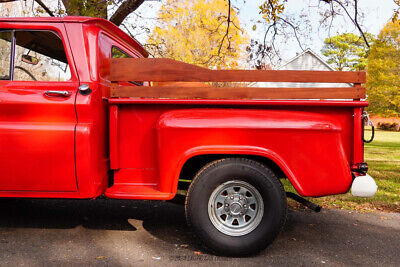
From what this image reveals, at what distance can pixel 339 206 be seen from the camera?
5.10 m

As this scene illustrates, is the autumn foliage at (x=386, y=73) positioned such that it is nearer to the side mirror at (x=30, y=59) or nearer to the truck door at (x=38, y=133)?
the side mirror at (x=30, y=59)

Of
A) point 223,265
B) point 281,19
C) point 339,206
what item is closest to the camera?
point 223,265

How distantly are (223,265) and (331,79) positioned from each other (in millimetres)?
1817

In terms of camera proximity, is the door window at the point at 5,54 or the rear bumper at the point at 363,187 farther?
the door window at the point at 5,54

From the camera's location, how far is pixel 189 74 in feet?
10.7

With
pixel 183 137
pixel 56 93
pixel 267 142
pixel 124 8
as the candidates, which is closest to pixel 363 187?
pixel 267 142

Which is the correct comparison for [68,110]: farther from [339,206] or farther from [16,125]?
[339,206]

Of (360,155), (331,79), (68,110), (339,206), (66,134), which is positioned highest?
(331,79)

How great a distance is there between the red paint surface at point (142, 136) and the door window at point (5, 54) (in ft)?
0.38

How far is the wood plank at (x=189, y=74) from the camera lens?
10.6ft

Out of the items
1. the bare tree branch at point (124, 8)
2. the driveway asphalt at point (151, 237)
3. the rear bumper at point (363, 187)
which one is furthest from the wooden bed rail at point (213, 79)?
the bare tree branch at point (124, 8)

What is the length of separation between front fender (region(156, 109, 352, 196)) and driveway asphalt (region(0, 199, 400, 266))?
2.00 feet

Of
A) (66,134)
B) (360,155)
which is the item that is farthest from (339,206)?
(66,134)

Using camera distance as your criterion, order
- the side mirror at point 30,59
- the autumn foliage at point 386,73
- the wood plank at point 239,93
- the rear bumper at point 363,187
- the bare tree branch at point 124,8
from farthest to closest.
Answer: the autumn foliage at point 386,73
the bare tree branch at point 124,8
the side mirror at point 30,59
the wood plank at point 239,93
the rear bumper at point 363,187
